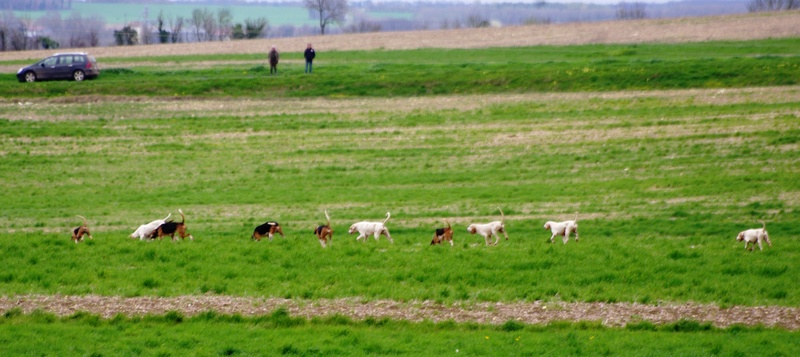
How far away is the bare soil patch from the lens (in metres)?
70.8

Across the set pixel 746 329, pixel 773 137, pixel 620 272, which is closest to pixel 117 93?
pixel 773 137

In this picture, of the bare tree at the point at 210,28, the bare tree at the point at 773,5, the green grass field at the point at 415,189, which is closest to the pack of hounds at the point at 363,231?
the green grass field at the point at 415,189

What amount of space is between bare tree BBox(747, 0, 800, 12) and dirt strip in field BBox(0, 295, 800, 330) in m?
108

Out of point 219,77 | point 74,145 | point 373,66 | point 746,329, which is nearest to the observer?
point 746,329

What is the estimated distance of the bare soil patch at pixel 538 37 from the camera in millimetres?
70775

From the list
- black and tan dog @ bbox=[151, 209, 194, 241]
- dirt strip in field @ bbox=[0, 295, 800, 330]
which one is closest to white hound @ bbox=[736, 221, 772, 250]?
dirt strip in field @ bbox=[0, 295, 800, 330]

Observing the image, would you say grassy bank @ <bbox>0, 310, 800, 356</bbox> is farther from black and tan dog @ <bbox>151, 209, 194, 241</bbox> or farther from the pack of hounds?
black and tan dog @ <bbox>151, 209, 194, 241</bbox>

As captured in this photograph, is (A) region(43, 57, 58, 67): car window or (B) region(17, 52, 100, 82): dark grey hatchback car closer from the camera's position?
(B) region(17, 52, 100, 82): dark grey hatchback car

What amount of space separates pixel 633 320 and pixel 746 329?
60.4 inches

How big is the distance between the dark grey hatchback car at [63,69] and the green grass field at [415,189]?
127 cm

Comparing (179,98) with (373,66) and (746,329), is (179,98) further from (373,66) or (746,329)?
(746,329)

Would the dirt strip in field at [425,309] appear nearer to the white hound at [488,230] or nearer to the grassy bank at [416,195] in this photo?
the grassy bank at [416,195]

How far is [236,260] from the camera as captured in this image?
54.1 feet

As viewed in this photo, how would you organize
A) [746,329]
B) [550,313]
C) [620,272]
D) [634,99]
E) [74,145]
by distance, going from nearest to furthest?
1. [746,329]
2. [550,313]
3. [620,272]
4. [74,145]
5. [634,99]
